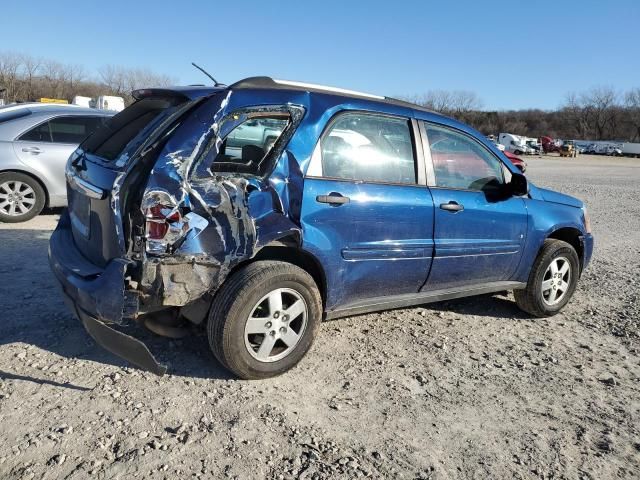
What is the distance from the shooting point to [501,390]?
3.49 metres

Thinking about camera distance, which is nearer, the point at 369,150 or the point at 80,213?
the point at 80,213

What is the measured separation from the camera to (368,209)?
3555 millimetres

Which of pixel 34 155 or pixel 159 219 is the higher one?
pixel 34 155

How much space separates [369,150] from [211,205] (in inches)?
49.1

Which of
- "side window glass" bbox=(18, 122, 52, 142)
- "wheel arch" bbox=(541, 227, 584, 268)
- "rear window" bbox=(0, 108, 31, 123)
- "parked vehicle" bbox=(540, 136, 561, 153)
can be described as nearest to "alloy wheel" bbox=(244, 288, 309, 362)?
"wheel arch" bbox=(541, 227, 584, 268)

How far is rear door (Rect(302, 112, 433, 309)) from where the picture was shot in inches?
134

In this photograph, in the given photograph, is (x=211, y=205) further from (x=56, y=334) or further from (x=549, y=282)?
(x=549, y=282)

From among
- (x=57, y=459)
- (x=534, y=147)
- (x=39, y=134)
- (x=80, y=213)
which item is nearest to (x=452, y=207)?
(x=80, y=213)

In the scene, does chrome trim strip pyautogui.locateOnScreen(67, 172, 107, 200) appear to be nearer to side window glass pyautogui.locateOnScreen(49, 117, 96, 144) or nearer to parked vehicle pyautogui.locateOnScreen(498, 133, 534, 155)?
side window glass pyautogui.locateOnScreen(49, 117, 96, 144)

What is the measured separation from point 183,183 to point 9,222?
5.45 metres

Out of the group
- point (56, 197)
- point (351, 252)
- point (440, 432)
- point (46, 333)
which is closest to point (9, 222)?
point (56, 197)

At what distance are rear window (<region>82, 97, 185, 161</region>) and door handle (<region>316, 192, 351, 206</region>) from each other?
40.5 inches

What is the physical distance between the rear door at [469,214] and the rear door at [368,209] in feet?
0.48

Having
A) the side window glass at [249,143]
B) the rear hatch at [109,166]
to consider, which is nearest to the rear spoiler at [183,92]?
the rear hatch at [109,166]
